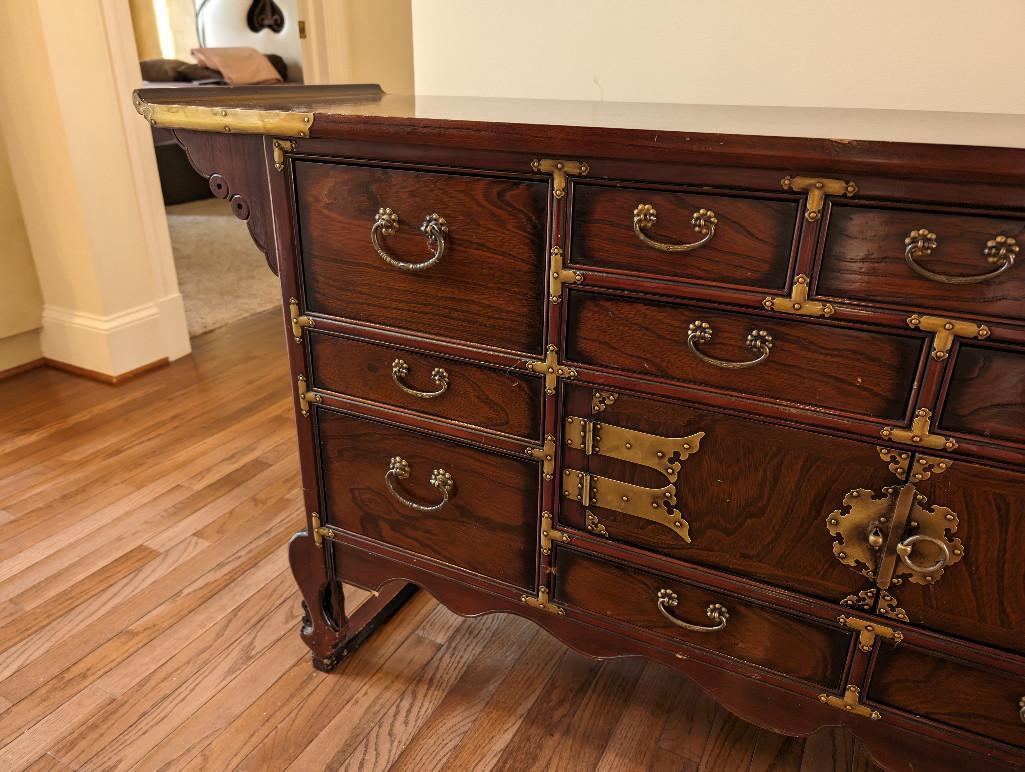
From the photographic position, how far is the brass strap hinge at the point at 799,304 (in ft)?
2.46

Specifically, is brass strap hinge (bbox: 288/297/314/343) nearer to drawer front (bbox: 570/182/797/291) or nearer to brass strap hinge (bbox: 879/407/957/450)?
drawer front (bbox: 570/182/797/291)

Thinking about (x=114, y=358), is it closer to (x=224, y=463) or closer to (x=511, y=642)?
(x=224, y=463)

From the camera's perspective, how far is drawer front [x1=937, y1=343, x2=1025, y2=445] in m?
0.71

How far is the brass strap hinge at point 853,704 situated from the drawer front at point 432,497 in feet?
1.34

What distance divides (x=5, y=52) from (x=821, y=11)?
215cm

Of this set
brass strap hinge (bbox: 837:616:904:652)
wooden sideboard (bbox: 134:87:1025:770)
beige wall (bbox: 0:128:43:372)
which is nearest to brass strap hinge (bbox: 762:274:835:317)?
wooden sideboard (bbox: 134:87:1025:770)

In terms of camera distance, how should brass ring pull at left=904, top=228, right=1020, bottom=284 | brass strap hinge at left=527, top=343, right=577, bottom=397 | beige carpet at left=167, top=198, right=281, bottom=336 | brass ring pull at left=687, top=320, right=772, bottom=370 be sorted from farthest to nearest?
1. beige carpet at left=167, top=198, right=281, bottom=336
2. brass strap hinge at left=527, top=343, right=577, bottom=397
3. brass ring pull at left=687, top=320, right=772, bottom=370
4. brass ring pull at left=904, top=228, right=1020, bottom=284

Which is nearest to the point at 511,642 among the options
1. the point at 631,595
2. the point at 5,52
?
the point at 631,595

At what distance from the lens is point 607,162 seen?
78 cm

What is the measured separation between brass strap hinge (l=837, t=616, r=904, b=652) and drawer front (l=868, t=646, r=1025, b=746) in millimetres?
23

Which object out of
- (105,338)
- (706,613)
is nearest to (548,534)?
(706,613)

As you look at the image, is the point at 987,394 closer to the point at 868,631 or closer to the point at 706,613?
the point at 868,631

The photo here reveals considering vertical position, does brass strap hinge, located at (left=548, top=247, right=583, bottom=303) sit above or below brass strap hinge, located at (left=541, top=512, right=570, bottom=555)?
above

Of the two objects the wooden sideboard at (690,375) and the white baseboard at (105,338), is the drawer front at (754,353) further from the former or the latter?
the white baseboard at (105,338)
